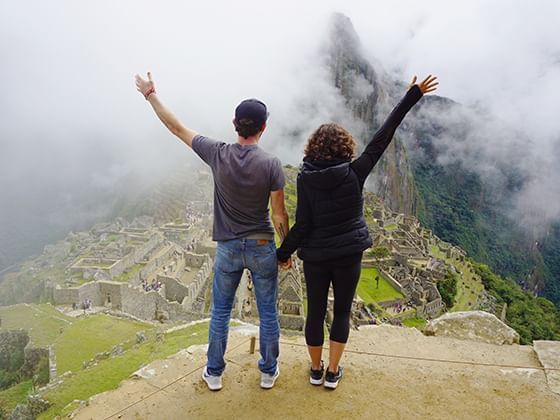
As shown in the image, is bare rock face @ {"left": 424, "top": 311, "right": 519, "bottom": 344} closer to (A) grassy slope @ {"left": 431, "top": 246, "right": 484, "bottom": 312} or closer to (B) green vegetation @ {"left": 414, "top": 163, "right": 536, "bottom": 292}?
(A) grassy slope @ {"left": 431, "top": 246, "right": 484, "bottom": 312}

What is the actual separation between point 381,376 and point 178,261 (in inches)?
755

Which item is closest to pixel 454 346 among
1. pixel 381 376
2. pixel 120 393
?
pixel 381 376

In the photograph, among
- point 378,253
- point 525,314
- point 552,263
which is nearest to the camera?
point 378,253

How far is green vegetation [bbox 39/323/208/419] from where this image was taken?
5828mm

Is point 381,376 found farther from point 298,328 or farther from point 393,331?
point 298,328

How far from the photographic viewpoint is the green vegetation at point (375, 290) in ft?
83.2

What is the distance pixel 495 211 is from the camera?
5098 inches

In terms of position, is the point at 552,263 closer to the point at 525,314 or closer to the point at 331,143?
the point at 525,314

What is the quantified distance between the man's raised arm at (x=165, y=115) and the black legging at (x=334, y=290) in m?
1.44

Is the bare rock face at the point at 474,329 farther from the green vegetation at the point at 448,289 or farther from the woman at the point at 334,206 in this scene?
the green vegetation at the point at 448,289

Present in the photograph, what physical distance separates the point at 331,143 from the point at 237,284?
141 centimetres

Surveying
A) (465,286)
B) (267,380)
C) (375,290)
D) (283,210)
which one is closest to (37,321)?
(267,380)

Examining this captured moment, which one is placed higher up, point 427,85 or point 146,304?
point 427,85

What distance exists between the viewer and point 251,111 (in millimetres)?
3266
